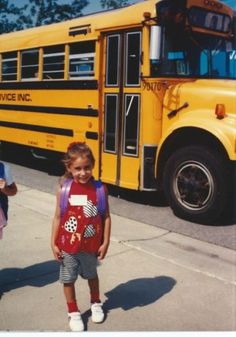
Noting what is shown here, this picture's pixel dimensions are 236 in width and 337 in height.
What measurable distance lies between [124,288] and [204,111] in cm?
238

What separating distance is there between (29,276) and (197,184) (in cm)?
225

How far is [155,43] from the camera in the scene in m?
5.20

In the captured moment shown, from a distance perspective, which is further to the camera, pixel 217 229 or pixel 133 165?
pixel 133 165

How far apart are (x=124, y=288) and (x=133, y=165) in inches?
97.9

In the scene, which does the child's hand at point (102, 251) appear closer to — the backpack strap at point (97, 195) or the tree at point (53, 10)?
the backpack strap at point (97, 195)

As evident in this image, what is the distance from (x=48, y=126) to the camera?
7230 mm

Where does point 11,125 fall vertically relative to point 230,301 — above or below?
above

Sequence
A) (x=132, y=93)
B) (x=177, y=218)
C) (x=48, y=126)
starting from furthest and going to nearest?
(x=48, y=126) → (x=132, y=93) → (x=177, y=218)

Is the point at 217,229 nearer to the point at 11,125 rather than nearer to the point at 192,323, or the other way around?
the point at 192,323

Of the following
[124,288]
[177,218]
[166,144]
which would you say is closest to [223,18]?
[166,144]

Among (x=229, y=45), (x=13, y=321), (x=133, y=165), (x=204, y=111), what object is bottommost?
(x=13, y=321)

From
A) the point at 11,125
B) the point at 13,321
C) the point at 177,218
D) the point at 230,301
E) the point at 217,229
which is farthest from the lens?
the point at 11,125

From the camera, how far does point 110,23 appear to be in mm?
5840

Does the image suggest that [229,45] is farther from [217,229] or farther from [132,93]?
[217,229]
